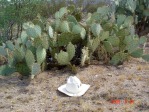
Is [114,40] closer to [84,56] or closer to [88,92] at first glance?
[84,56]

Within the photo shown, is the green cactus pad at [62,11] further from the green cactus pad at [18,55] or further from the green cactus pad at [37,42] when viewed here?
the green cactus pad at [18,55]

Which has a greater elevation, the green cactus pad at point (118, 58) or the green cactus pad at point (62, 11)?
the green cactus pad at point (62, 11)

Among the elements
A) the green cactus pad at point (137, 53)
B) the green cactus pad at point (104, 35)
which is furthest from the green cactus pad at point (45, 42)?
the green cactus pad at point (137, 53)

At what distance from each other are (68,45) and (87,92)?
77 centimetres

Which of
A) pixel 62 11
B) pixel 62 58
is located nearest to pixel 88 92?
pixel 62 58

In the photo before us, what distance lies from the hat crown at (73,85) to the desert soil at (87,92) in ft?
0.36

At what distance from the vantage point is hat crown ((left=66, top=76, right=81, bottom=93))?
5.29 meters

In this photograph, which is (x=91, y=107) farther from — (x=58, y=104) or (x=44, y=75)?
(x=44, y=75)

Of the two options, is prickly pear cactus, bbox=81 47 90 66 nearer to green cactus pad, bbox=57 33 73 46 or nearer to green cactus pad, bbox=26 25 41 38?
green cactus pad, bbox=57 33 73 46

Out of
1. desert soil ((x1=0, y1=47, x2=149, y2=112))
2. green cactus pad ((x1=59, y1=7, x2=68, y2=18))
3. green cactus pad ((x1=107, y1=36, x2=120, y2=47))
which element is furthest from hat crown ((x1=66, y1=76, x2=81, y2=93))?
green cactus pad ((x1=59, y1=7, x2=68, y2=18))

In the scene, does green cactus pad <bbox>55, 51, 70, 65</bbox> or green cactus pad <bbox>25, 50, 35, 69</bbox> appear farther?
green cactus pad <bbox>55, 51, 70, 65</bbox>

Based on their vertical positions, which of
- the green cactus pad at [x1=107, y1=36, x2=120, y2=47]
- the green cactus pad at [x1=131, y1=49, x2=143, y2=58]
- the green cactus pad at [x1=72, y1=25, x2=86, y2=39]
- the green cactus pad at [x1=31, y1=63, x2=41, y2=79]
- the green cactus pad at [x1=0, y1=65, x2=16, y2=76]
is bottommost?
the green cactus pad at [x1=0, y1=65, x2=16, y2=76]

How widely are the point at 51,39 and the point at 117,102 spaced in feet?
5.20

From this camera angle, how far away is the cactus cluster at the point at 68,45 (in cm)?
577
